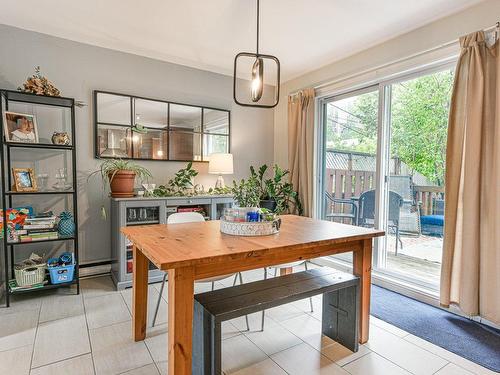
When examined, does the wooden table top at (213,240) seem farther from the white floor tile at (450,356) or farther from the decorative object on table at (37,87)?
the decorative object on table at (37,87)

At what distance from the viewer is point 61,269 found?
2672 mm

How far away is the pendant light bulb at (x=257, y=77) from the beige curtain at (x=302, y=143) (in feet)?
6.48

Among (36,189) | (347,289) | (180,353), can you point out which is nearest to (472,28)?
(347,289)

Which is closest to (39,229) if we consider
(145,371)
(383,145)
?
(145,371)

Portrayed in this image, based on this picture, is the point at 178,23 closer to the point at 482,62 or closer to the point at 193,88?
the point at 193,88

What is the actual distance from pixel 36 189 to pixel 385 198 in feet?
10.9

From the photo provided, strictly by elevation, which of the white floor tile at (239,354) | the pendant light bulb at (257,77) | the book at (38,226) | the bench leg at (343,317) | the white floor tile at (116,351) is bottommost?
the white floor tile at (239,354)

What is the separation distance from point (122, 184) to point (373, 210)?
8.65 ft

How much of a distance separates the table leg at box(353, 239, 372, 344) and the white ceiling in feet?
6.25

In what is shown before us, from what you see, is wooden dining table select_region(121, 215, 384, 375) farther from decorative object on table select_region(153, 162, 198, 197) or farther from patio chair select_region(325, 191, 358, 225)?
patio chair select_region(325, 191, 358, 225)

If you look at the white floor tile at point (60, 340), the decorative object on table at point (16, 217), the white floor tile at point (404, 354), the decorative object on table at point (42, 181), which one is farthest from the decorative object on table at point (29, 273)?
the white floor tile at point (404, 354)

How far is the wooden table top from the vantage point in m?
1.33

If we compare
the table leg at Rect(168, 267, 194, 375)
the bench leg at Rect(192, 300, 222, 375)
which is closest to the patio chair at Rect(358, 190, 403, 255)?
the bench leg at Rect(192, 300, 222, 375)

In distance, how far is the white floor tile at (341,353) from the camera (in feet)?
5.94
